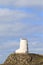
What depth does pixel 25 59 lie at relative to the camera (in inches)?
5719

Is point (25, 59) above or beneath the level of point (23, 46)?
beneath

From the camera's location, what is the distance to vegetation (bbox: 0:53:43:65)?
144250mm

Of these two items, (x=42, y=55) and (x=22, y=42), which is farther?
(x=42, y=55)

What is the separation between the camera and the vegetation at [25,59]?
5679 inches

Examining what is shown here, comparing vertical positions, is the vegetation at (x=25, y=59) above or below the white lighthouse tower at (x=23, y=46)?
below

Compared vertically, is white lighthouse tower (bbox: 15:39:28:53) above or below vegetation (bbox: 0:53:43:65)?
above

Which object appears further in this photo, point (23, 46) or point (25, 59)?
point (25, 59)

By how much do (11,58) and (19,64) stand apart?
14.8 feet

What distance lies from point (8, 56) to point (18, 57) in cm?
610

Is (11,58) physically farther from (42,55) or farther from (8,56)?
(42,55)

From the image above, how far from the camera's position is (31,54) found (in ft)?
481

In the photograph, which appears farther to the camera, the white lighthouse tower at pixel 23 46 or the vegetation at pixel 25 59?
the vegetation at pixel 25 59

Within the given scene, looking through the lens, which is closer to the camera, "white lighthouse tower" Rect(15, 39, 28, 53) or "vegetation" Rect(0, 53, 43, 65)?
"white lighthouse tower" Rect(15, 39, 28, 53)

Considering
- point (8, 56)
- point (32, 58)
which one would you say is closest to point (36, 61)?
point (32, 58)
